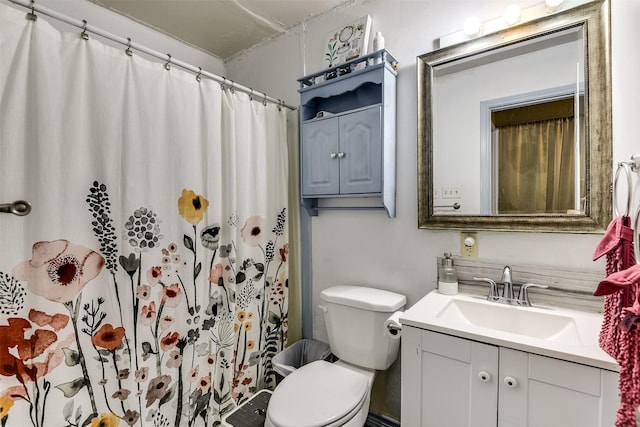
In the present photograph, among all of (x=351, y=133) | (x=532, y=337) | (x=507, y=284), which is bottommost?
(x=532, y=337)

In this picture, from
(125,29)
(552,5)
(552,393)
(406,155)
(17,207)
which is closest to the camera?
(552,393)

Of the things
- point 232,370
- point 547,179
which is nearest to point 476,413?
point 547,179

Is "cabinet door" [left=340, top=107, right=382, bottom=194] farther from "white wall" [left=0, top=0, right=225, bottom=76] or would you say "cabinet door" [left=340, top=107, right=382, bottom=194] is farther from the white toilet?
"white wall" [left=0, top=0, right=225, bottom=76]

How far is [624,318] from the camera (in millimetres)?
645

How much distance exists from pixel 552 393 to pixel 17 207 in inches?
67.3

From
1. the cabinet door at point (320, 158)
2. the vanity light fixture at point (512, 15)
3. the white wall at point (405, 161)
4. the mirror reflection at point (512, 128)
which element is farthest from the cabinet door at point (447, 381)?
the vanity light fixture at point (512, 15)

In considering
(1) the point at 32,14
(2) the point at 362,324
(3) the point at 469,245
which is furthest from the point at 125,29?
(3) the point at 469,245

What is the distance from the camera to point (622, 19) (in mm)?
1013

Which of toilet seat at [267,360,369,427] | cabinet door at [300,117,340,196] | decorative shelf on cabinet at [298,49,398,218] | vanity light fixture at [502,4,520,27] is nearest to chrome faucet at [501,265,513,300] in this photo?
decorative shelf on cabinet at [298,49,398,218]

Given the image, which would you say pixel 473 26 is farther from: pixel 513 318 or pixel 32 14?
pixel 32 14

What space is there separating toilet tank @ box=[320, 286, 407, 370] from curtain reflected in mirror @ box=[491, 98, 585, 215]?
2.19 ft

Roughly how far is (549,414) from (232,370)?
138 cm

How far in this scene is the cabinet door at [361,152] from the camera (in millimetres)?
1422

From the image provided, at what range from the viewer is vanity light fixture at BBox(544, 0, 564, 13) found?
42.5 inches
